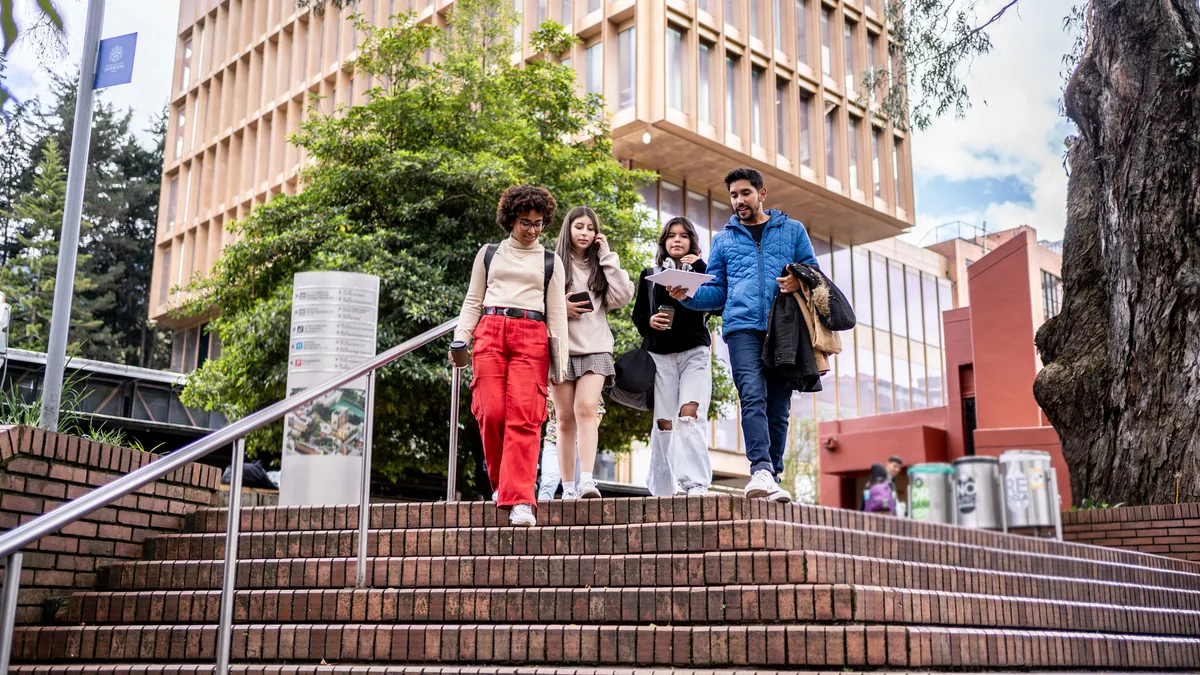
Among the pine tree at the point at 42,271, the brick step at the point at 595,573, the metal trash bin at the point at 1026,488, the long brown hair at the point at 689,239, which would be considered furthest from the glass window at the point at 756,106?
the brick step at the point at 595,573

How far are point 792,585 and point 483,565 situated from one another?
62.4 inches

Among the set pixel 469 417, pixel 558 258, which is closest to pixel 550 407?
pixel 558 258

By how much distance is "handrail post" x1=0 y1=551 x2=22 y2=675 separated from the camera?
11.3 ft

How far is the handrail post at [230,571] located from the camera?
465 centimetres

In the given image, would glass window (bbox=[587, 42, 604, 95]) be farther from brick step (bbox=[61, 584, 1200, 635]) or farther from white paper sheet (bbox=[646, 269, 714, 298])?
brick step (bbox=[61, 584, 1200, 635])

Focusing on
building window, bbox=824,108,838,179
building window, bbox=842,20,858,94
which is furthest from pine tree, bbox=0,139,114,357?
building window, bbox=842,20,858,94

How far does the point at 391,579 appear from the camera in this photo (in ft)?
18.9

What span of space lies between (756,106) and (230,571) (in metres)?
29.1

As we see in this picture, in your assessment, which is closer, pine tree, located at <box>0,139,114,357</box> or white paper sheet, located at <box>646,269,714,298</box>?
white paper sheet, located at <box>646,269,714,298</box>

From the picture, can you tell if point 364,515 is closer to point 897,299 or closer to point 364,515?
point 364,515

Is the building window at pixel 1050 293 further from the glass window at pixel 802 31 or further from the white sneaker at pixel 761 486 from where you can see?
the white sneaker at pixel 761 486

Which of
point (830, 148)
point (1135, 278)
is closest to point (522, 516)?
point (1135, 278)

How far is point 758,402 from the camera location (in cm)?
627

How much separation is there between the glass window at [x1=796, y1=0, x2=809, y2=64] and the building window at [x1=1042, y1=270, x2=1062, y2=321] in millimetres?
10422
